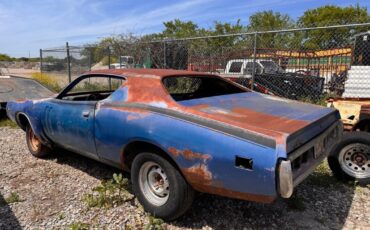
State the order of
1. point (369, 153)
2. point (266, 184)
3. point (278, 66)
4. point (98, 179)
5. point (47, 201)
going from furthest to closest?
point (278, 66) → point (98, 179) → point (369, 153) → point (47, 201) → point (266, 184)

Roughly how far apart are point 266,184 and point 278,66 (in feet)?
28.0

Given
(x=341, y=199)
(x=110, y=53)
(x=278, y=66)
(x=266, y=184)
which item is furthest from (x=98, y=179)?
(x=110, y=53)

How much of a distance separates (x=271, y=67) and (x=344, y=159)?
6.59m

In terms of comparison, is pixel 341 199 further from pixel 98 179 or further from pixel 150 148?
pixel 98 179

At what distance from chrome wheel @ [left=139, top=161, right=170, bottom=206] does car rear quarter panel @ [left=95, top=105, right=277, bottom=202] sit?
0.33m

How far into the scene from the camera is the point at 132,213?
3.49 m

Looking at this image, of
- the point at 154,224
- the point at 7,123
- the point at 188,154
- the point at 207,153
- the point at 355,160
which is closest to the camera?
the point at 207,153

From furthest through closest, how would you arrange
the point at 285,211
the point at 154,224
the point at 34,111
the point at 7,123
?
the point at 7,123, the point at 34,111, the point at 285,211, the point at 154,224

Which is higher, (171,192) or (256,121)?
(256,121)

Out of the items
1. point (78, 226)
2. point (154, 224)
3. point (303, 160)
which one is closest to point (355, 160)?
point (303, 160)

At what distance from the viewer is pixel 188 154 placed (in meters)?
2.88

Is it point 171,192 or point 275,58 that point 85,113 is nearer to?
point 171,192

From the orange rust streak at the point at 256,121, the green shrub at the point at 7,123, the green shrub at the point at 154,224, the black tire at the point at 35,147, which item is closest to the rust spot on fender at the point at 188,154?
the orange rust streak at the point at 256,121

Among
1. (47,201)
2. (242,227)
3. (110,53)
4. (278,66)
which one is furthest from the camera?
(110,53)
